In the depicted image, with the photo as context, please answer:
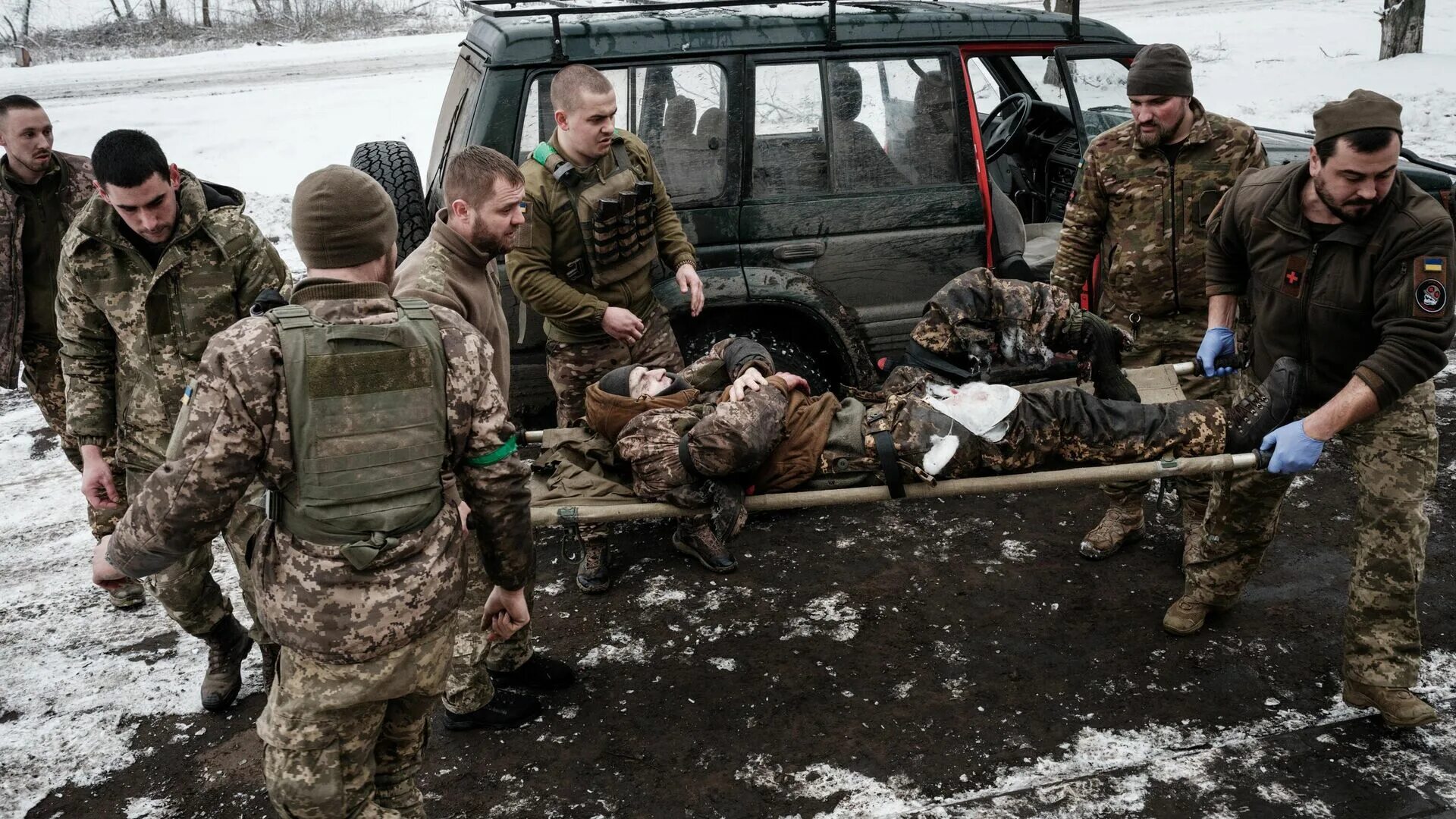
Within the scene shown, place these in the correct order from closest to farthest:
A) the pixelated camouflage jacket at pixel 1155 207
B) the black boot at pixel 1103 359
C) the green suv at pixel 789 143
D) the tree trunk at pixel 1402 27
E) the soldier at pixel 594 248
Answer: the black boot at pixel 1103 359 → the soldier at pixel 594 248 → the pixelated camouflage jacket at pixel 1155 207 → the green suv at pixel 789 143 → the tree trunk at pixel 1402 27

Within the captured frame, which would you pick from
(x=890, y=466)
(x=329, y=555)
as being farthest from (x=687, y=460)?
(x=329, y=555)

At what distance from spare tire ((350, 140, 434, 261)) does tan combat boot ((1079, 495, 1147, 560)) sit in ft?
10.2

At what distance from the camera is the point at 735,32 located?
15.2 feet

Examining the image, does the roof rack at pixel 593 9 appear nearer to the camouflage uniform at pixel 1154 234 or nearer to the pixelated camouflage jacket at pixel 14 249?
the camouflage uniform at pixel 1154 234

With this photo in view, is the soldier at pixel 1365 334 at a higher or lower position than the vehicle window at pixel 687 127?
lower

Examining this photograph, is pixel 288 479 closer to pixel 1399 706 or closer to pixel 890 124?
pixel 1399 706

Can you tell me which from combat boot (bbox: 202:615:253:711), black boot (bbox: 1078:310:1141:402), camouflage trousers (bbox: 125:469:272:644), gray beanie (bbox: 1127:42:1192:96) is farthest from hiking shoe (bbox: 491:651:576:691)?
gray beanie (bbox: 1127:42:1192:96)

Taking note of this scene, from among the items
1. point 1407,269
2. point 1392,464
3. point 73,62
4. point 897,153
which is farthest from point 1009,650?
point 73,62

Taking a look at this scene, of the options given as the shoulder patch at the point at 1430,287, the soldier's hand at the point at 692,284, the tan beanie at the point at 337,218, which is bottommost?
the soldier's hand at the point at 692,284

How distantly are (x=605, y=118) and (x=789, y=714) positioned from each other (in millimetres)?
2250

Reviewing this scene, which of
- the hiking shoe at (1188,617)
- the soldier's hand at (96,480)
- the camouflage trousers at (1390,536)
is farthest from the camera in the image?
the hiking shoe at (1188,617)

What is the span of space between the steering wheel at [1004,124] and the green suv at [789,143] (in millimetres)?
667

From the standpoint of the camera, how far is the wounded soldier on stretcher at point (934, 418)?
358cm

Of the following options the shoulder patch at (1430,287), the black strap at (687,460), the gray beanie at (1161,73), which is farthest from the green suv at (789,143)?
the shoulder patch at (1430,287)
